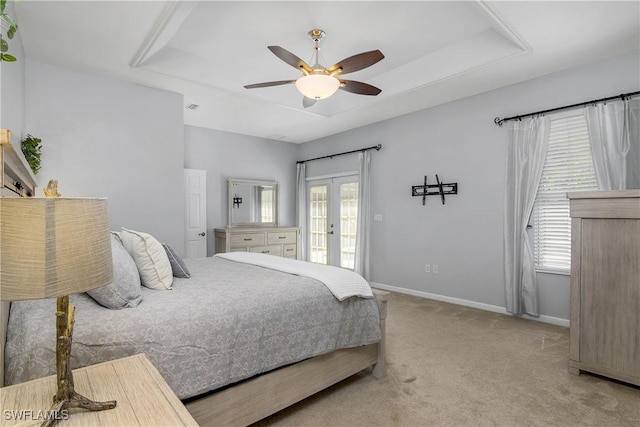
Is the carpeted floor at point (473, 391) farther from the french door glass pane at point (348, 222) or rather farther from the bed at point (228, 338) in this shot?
the french door glass pane at point (348, 222)

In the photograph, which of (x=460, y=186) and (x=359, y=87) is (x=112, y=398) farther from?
(x=460, y=186)

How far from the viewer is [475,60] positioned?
10.8 feet

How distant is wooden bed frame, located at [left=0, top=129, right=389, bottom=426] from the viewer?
4.93ft

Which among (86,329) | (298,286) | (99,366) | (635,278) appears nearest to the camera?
(99,366)

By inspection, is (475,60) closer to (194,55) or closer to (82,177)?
(194,55)

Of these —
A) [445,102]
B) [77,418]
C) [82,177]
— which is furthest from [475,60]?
[82,177]

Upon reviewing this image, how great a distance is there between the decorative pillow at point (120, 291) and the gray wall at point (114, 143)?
2316mm

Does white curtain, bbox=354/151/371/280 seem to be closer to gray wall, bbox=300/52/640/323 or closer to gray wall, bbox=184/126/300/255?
gray wall, bbox=300/52/640/323

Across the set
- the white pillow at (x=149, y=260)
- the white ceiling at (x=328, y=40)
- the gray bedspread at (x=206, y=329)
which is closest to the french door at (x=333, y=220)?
the white ceiling at (x=328, y=40)

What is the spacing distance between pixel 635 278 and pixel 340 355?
2012 mm

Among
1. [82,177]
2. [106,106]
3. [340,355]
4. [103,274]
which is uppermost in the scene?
[106,106]

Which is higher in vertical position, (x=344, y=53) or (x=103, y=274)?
(x=344, y=53)

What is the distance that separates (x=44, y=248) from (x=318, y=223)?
5710mm

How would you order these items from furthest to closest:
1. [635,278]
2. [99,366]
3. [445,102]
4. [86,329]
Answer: [445,102], [635,278], [86,329], [99,366]
